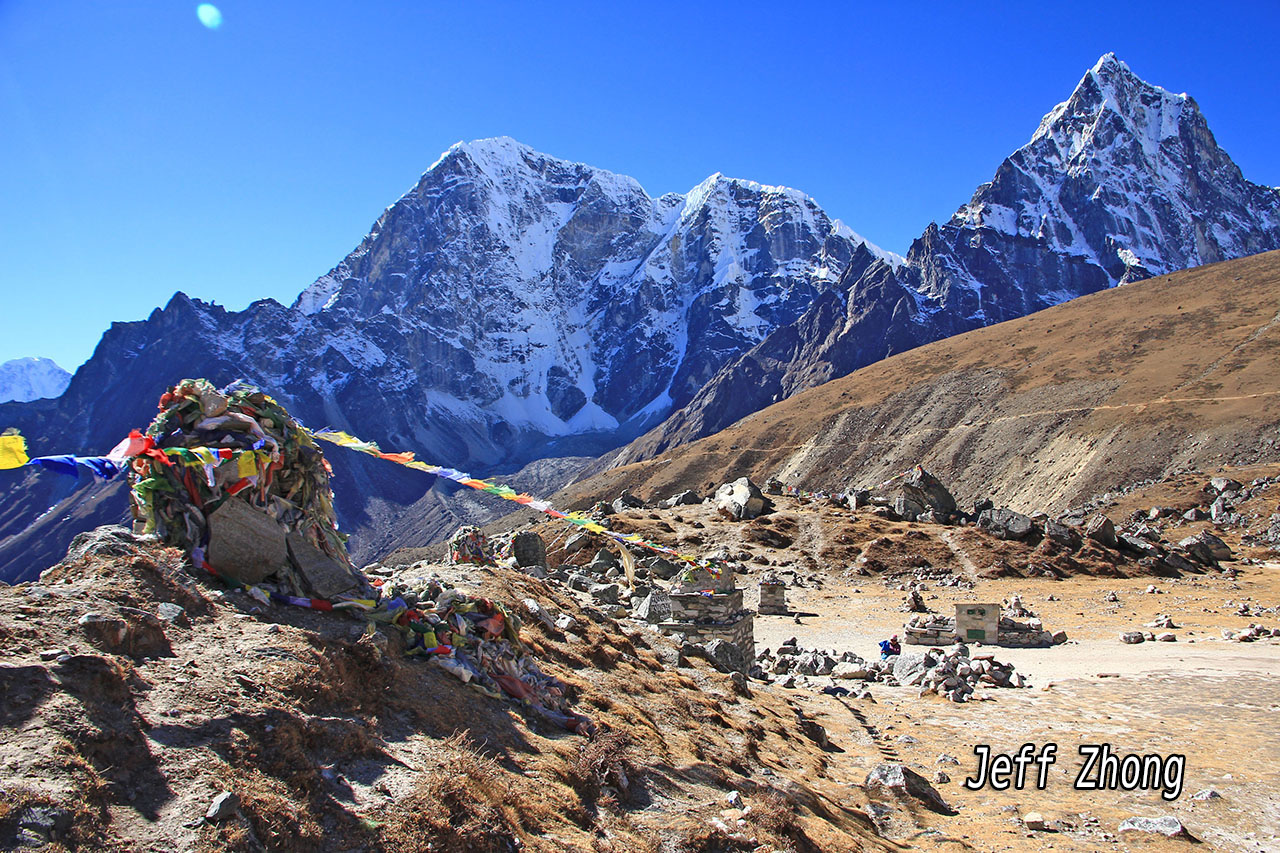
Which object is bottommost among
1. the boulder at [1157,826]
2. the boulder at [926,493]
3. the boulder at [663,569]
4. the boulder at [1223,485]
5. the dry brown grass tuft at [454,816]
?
the boulder at [1157,826]

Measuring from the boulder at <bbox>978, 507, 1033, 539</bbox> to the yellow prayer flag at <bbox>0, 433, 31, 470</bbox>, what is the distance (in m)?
37.7

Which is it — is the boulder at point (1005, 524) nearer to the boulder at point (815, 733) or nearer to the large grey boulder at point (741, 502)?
the large grey boulder at point (741, 502)

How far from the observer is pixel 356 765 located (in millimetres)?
5387

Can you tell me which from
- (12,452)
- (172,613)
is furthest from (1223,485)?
(12,452)

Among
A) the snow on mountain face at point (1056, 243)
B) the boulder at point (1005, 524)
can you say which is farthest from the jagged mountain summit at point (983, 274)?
the boulder at point (1005, 524)

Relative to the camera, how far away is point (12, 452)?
588 centimetres

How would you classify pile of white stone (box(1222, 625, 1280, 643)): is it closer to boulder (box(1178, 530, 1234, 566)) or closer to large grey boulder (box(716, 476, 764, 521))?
boulder (box(1178, 530, 1234, 566))

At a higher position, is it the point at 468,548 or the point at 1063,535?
the point at 1063,535

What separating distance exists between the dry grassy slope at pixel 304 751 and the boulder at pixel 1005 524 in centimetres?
3144

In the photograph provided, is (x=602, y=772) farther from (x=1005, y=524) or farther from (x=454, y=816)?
(x=1005, y=524)

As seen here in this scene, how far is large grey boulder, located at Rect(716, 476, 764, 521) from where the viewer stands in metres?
41.2

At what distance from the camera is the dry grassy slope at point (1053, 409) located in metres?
61.5

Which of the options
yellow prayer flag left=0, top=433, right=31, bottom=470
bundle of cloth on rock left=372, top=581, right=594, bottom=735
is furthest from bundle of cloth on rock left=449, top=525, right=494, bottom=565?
yellow prayer flag left=0, top=433, right=31, bottom=470

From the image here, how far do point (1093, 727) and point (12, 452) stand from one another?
13753 mm
